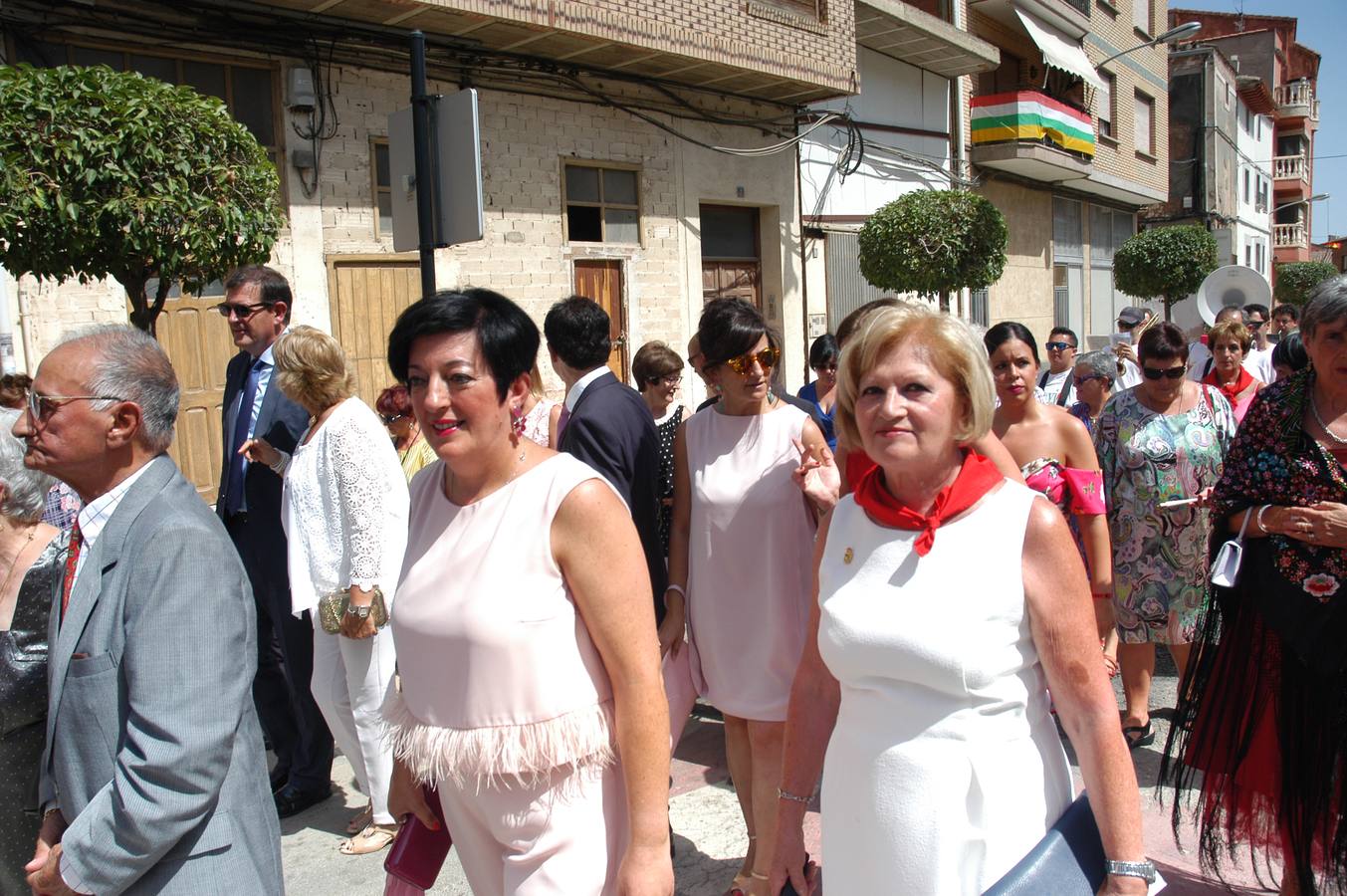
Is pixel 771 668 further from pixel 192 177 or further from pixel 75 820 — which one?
pixel 192 177

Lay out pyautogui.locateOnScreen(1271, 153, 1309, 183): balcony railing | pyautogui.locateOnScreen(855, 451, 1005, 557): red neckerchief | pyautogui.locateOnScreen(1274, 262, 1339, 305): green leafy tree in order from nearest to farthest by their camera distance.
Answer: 1. pyautogui.locateOnScreen(855, 451, 1005, 557): red neckerchief
2. pyautogui.locateOnScreen(1274, 262, 1339, 305): green leafy tree
3. pyautogui.locateOnScreen(1271, 153, 1309, 183): balcony railing

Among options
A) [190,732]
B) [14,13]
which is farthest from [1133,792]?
[14,13]

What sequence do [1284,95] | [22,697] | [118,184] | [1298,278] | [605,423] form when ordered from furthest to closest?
[1284,95], [1298,278], [118,184], [605,423], [22,697]

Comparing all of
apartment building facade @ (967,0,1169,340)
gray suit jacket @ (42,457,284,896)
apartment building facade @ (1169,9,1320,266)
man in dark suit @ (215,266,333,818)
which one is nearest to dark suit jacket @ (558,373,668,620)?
man in dark suit @ (215,266,333,818)

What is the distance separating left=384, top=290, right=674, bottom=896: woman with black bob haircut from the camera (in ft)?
6.93

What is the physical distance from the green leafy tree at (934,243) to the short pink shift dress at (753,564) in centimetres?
1162

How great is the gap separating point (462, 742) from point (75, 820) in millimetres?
729

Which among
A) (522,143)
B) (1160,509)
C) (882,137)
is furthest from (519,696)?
(882,137)

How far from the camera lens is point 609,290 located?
42.6 ft

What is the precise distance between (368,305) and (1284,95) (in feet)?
175

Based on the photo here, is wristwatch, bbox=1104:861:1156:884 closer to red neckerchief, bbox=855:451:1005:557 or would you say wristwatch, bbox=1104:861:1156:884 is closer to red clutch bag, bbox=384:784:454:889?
red neckerchief, bbox=855:451:1005:557

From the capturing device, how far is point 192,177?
470 centimetres

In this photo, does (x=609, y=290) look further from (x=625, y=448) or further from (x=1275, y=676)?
(x=1275, y=676)

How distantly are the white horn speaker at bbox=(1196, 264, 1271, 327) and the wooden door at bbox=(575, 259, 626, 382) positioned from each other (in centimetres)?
685
